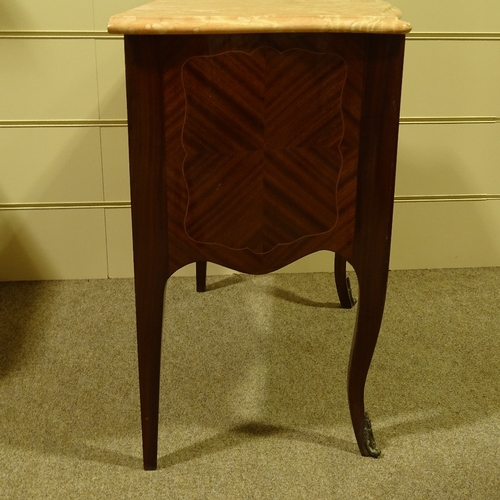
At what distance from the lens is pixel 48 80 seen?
175cm

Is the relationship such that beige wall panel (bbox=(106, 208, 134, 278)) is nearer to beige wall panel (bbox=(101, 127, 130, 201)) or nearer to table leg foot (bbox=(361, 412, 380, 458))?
beige wall panel (bbox=(101, 127, 130, 201))

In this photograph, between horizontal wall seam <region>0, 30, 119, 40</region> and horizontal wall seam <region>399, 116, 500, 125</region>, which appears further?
horizontal wall seam <region>399, 116, 500, 125</region>

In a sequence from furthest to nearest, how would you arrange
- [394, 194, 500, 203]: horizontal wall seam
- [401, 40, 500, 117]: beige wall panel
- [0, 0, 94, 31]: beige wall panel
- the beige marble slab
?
[394, 194, 500, 203]: horizontal wall seam → [401, 40, 500, 117]: beige wall panel → [0, 0, 94, 31]: beige wall panel → the beige marble slab

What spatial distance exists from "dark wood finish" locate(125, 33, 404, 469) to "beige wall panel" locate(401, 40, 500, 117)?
883 mm

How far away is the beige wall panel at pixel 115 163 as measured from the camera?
1.81 m

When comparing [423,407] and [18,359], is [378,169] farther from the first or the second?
[18,359]

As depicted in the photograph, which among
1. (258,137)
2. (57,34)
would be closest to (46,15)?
(57,34)

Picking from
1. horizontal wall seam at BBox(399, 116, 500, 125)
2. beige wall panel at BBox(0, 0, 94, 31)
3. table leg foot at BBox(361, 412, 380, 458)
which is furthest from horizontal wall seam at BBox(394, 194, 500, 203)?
beige wall panel at BBox(0, 0, 94, 31)

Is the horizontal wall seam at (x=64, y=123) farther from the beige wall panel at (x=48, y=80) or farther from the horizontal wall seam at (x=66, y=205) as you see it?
the horizontal wall seam at (x=66, y=205)

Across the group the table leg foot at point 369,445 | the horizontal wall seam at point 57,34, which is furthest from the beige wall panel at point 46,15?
the table leg foot at point 369,445

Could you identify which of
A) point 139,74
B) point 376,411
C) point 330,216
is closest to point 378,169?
point 330,216

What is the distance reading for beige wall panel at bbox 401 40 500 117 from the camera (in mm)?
1800

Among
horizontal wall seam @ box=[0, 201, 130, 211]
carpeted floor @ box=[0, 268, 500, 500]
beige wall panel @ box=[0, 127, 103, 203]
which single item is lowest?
carpeted floor @ box=[0, 268, 500, 500]

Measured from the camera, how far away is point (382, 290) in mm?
1124
